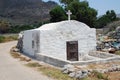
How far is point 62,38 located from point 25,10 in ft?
307

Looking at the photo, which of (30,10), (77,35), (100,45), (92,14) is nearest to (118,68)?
(77,35)

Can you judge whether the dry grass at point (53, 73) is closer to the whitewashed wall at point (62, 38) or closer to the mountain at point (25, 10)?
the whitewashed wall at point (62, 38)

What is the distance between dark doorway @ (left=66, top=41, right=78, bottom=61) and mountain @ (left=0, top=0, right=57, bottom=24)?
74261 mm

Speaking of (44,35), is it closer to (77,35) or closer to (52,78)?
(77,35)

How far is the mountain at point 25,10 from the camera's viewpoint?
339 ft

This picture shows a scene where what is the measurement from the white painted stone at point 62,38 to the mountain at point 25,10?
73968 millimetres

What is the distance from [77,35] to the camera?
23.1m

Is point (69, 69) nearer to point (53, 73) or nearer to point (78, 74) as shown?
point (53, 73)

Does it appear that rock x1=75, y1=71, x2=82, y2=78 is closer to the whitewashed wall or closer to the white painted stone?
the white painted stone

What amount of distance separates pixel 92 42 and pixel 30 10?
9284cm

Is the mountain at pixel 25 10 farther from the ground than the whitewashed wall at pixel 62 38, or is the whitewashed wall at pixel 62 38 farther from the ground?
the mountain at pixel 25 10

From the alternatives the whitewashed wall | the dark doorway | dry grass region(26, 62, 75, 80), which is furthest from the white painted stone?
dry grass region(26, 62, 75, 80)

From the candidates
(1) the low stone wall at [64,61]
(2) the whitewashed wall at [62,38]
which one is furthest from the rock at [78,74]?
(2) the whitewashed wall at [62,38]

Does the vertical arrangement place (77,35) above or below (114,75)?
above
